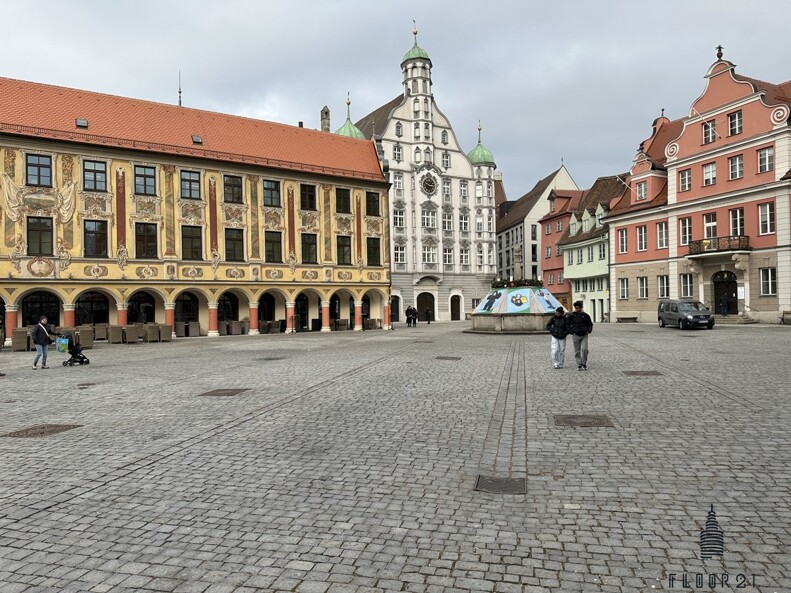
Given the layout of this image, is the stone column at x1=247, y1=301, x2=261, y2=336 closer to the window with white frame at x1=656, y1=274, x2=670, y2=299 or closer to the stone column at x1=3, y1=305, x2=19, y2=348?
the stone column at x1=3, y1=305, x2=19, y2=348

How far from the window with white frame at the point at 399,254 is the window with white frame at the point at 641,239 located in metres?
21.5

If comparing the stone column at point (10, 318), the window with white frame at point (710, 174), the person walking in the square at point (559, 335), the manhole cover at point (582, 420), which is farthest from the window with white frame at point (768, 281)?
the stone column at point (10, 318)

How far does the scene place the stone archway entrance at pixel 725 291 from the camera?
125 feet

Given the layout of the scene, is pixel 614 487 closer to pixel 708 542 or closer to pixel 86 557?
pixel 708 542

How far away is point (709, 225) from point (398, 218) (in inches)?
1097

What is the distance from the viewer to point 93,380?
540 inches

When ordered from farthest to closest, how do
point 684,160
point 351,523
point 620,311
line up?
point 620,311
point 684,160
point 351,523

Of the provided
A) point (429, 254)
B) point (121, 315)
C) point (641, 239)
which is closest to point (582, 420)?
point (121, 315)

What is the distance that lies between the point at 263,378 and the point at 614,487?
373 inches

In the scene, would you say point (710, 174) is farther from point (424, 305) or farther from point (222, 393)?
point (222, 393)

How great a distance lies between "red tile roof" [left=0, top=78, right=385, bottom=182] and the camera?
99.3 feet

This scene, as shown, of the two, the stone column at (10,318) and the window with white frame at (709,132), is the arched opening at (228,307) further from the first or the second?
the window with white frame at (709,132)

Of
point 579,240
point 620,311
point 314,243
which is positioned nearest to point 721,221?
point 620,311

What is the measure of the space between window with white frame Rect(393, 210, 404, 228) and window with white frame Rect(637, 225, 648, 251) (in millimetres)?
22047
